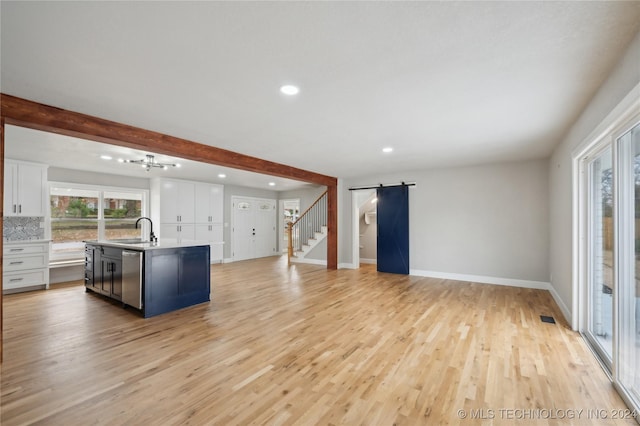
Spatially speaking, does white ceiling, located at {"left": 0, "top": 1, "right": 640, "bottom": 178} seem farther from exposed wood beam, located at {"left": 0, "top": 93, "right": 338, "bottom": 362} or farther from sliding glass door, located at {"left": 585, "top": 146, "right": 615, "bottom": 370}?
sliding glass door, located at {"left": 585, "top": 146, "right": 615, "bottom": 370}

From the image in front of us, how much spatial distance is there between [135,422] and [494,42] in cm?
337

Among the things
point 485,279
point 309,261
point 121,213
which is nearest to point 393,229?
point 485,279

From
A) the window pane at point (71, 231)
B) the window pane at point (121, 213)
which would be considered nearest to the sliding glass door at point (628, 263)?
Answer: the window pane at point (121, 213)

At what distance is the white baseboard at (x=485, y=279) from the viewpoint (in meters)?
5.35

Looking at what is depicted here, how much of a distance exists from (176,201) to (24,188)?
9.41 ft

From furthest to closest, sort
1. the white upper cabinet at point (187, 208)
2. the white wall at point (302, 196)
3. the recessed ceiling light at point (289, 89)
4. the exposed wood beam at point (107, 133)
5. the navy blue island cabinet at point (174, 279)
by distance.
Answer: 1. the white wall at point (302, 196)
2. the white upper cabinet at point (187, 208)
3. the navy blue island cabinet at point (174, 279)
4. the exposed wood beam at point (107, 133)
5. the recessed ceiling light at point (289, 89)

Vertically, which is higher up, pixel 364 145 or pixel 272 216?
pixel 364 145

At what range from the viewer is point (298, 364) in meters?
2.54

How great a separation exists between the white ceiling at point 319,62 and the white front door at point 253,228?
5.96 meters

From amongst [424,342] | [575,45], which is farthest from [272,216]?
[575,45]

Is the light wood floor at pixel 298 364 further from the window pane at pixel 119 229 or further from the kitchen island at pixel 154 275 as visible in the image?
the window pane at pixel 119 229

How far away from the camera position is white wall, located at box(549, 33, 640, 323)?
1863 millimetres

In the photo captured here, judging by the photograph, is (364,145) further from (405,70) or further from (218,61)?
(218,61)

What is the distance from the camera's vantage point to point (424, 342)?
2.99 meters
